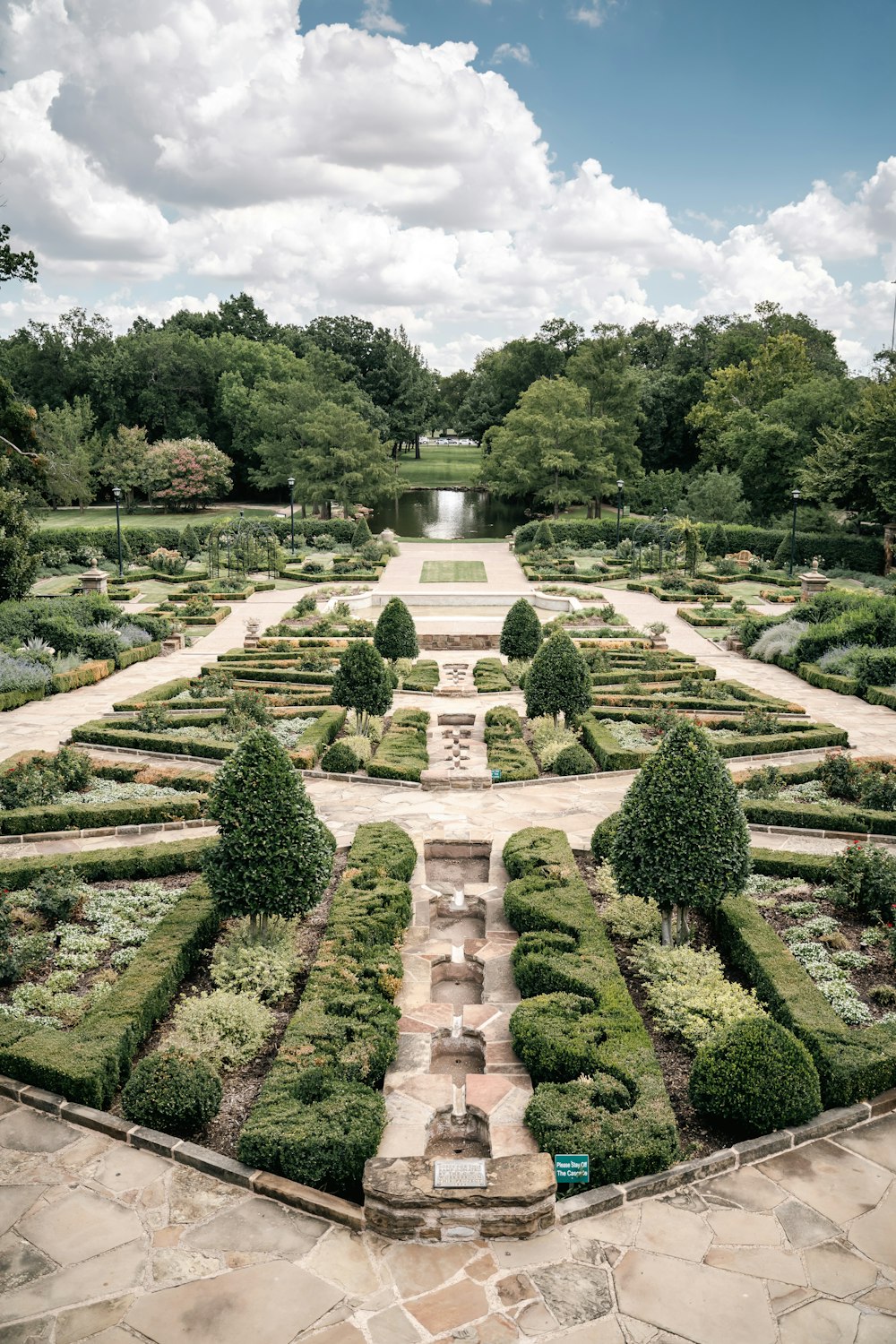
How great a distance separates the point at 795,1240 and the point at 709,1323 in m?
0.94

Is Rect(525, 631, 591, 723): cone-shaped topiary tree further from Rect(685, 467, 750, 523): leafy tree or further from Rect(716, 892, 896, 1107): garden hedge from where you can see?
Rect(685, 467, 750, 523): leafy tree

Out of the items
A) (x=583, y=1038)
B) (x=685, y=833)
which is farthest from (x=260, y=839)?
(x=685, y=833)

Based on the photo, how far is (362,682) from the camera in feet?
54.2

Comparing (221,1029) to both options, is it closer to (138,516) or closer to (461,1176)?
(461,1176)

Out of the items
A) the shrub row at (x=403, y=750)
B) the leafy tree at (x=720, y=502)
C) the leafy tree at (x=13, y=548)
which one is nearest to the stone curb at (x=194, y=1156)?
the shrub row at (x=403, y=750)

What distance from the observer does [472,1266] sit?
5938mm

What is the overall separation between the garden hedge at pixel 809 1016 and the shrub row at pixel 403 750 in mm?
5934

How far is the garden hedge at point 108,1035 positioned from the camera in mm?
7424

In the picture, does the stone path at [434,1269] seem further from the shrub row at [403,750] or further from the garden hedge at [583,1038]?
the shrub row at [403,750]

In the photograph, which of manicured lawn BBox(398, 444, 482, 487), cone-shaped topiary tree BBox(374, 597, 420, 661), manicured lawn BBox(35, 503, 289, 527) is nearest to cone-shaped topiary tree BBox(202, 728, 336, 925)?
cone-shaped topiary tree BBox(374, 597, 420, 661)

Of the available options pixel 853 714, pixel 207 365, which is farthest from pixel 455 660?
pixel 207 365

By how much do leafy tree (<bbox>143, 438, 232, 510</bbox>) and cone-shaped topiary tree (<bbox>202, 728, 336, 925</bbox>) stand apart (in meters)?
41.2

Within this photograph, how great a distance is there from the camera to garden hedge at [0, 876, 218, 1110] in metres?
7.42

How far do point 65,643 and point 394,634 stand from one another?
299 inches
